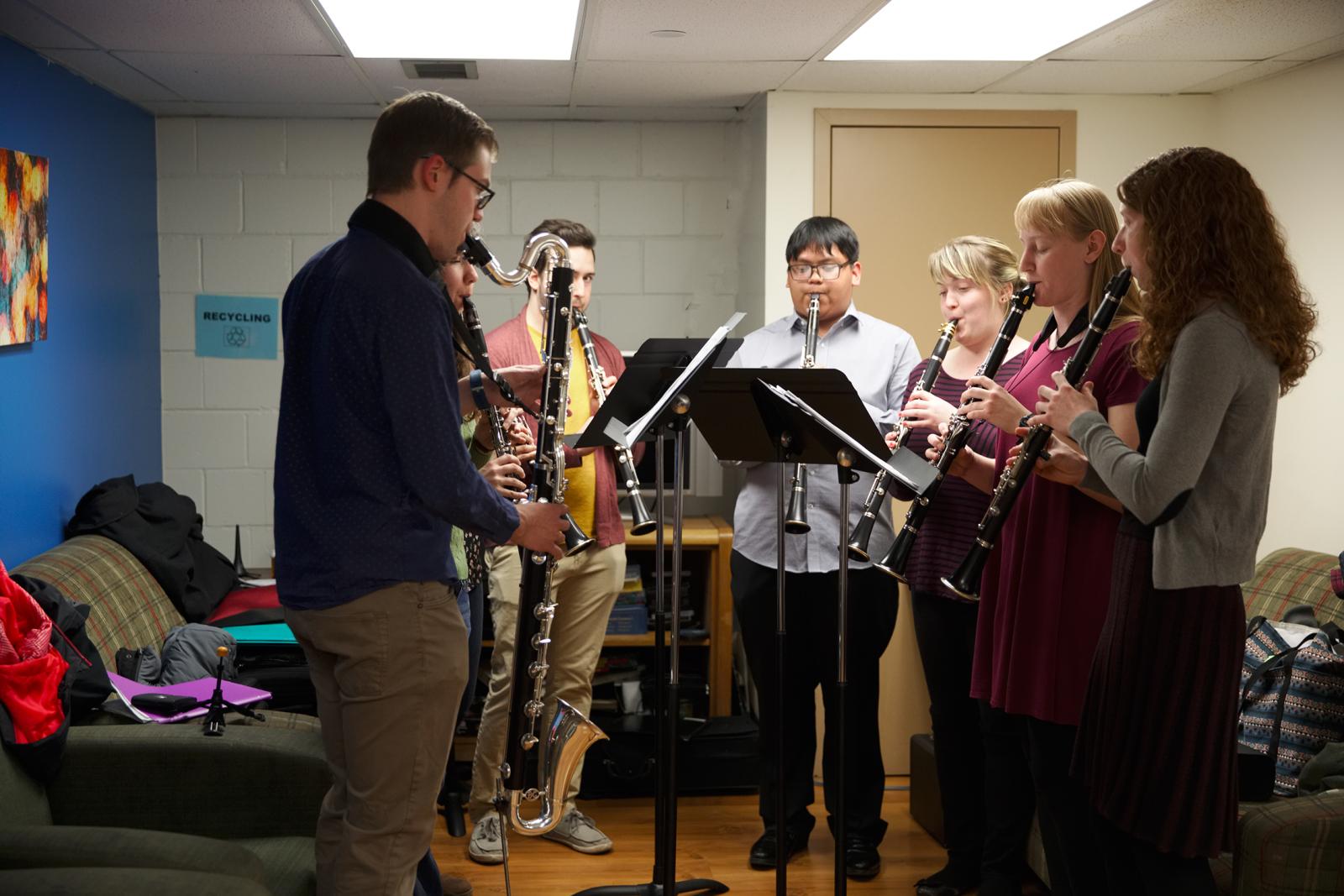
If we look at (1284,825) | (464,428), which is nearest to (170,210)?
(464,428)

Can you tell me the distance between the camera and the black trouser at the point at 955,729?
2.88m

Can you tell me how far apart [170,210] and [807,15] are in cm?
239

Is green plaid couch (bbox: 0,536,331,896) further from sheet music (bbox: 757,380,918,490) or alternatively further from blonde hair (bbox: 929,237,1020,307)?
blonde hair (bbox: 929,237,1020,307)

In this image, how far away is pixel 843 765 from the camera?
91.7 inches

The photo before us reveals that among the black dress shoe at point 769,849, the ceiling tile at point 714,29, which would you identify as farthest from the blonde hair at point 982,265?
the black dress shoe at point 769,849

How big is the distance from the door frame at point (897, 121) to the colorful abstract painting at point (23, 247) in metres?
2.15

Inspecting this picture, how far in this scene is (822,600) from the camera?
3.09 m

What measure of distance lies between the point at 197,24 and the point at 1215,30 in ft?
8.25

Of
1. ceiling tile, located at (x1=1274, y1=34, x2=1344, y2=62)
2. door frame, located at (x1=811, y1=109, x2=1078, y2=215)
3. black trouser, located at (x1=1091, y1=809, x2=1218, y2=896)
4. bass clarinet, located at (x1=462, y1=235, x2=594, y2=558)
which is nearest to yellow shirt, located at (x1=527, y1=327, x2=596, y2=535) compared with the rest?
bass clarinet, located at (x1=462, y1=235, x2=594, y2=558)

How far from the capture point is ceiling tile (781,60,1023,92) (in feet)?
11.4

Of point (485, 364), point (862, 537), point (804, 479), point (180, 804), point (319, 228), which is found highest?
point (319, 228)

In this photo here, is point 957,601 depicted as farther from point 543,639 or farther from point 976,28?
point 976,28

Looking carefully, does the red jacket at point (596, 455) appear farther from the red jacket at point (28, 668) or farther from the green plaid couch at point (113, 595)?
the red jacket at point (28, 668)

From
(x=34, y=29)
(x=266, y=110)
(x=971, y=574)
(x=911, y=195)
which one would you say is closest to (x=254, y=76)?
(x=266, y=110)
